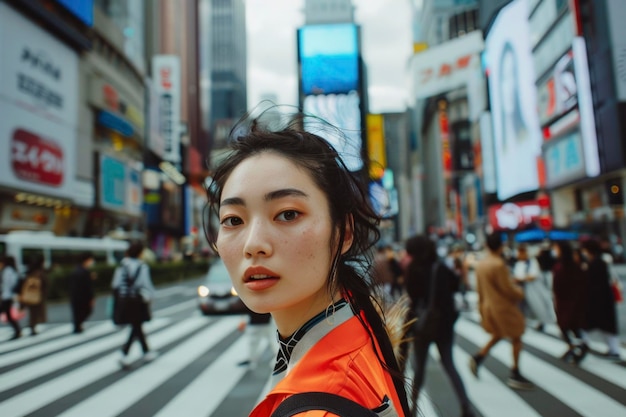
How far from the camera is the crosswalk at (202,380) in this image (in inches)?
78.5

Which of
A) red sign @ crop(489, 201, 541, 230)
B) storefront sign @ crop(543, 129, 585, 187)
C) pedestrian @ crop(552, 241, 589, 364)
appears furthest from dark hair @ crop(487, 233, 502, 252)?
red sign @ crop(489, 201, 541, 230)

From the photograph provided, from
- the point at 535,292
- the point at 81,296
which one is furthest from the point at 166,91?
the point at 535,292

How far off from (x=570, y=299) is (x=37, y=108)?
2320 centimetres

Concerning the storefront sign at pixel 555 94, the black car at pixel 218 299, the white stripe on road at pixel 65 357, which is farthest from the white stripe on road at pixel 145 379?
the storefront sign at pixel 555 94

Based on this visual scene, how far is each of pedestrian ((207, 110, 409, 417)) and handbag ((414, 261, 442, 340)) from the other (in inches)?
133

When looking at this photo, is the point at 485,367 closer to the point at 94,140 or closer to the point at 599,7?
the point at 599,7

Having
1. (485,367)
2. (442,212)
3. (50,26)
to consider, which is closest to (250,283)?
(485,367)

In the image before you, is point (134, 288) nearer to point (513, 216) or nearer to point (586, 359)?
point (586, 359)

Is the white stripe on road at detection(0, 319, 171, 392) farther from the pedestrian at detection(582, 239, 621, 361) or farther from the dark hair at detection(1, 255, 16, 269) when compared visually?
the pedestrian at detection(582, 239, 621, 361)

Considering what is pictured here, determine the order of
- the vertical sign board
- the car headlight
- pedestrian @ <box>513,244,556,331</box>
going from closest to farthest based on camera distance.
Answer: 1. pedestrian @ <box>513,244,556,331</box>
2. the car headlight
3. the vertical sign board

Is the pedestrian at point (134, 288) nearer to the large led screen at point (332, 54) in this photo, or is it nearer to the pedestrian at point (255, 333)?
the pedestrian at point (255, 333)

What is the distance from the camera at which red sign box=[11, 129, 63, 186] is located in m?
20.4

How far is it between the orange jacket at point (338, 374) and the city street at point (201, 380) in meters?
1.02

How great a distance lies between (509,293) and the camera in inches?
195
